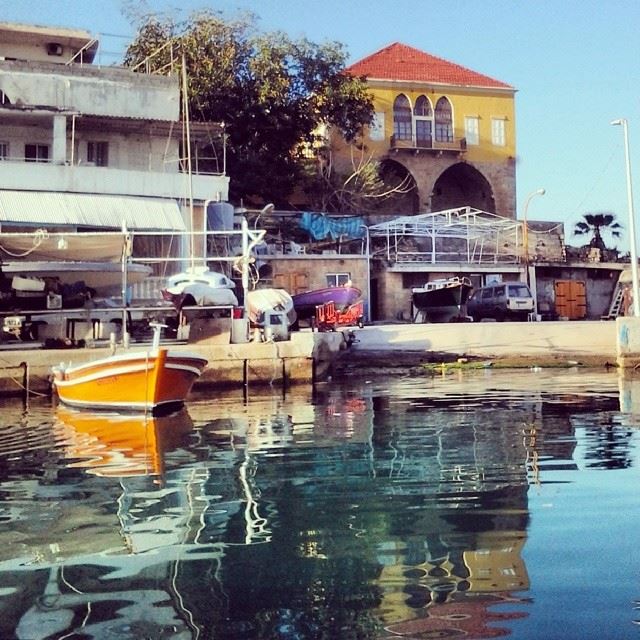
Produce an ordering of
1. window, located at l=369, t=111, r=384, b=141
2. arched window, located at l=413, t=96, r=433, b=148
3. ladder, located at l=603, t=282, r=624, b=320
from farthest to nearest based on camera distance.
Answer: arched window, located at l=413, t=96, r=433, b=148, window, located at l=369, t=111, r=384, b=141, ladder, located at l=603, t=282, r=624, b=320

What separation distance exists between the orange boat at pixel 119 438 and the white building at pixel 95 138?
11408mm

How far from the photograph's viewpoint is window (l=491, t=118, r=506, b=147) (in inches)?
1817

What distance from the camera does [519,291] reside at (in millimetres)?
32125

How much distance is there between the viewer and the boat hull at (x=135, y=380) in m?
14.4

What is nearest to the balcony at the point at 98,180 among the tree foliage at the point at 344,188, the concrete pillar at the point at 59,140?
the concrete pillar at the point at 59,140

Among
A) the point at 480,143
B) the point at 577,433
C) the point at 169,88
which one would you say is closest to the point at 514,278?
the point at 480,143

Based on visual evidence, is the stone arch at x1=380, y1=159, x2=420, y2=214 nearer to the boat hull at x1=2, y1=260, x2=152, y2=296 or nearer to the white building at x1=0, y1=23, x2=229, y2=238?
the white building at x1=0, y1=23, x2=229, y2=238

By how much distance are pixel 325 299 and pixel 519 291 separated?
820cm

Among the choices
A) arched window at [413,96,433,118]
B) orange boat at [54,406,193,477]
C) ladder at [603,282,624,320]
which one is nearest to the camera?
orange boat at [54,406,193,477]

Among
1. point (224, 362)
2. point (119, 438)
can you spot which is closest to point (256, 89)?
point (224, 362)

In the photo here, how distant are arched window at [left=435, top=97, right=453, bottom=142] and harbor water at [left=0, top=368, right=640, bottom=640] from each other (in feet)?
114

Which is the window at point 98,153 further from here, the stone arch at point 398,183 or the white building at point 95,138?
the stone arch at point 398,183

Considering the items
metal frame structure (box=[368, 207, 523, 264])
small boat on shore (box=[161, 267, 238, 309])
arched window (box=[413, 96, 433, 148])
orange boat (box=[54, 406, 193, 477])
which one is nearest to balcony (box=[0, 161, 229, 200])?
small boat on shore (box=[161, 267, 238, 309])

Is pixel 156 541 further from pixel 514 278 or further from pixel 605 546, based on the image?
pixel 514 278
